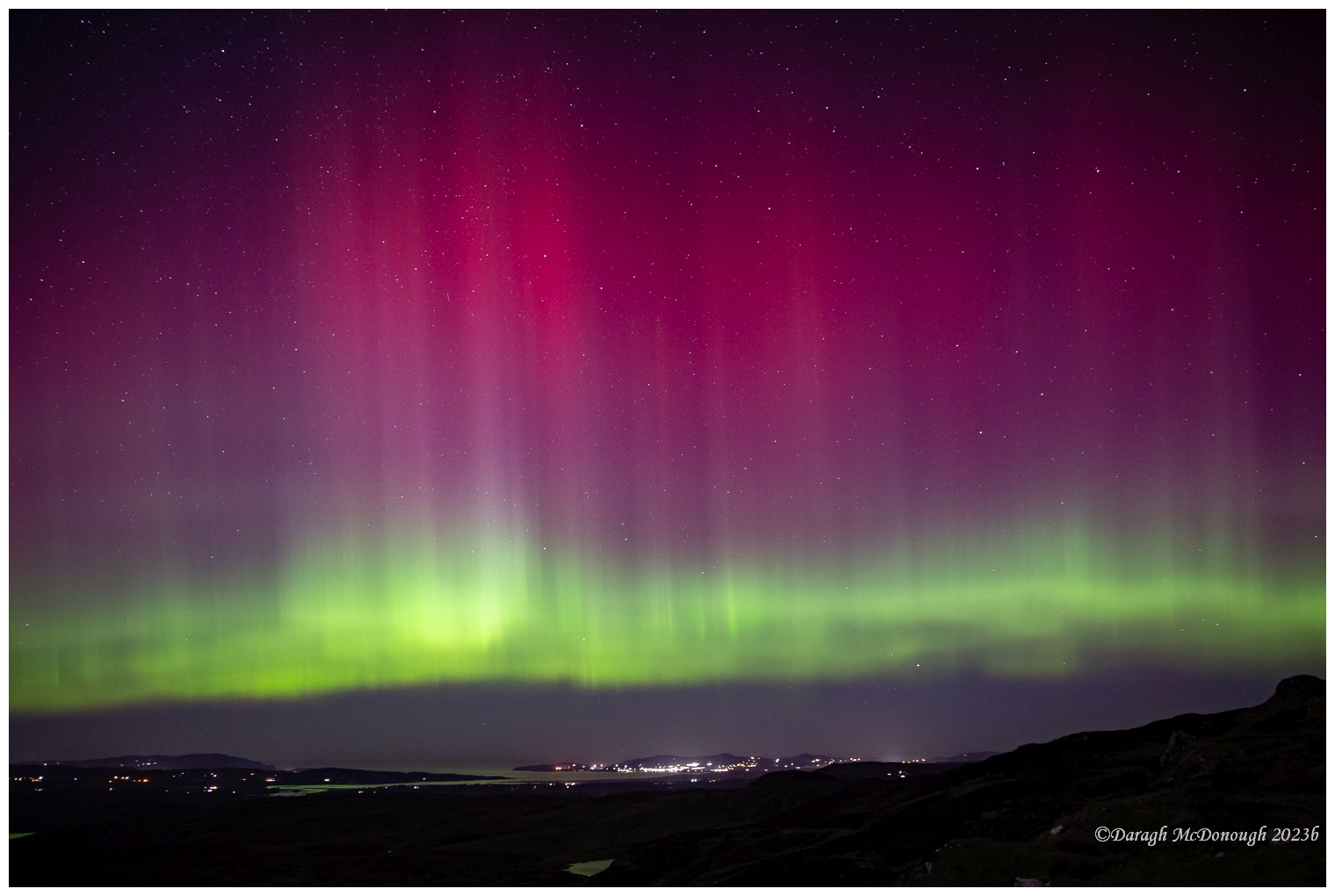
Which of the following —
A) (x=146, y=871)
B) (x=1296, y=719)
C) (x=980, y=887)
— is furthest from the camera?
(x=146, y=871)

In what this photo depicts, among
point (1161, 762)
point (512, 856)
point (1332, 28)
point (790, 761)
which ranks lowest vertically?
point (790, 761)

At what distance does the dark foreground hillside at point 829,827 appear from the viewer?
67.1 feet

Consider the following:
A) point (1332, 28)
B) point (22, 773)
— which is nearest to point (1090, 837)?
point (1332, 28)

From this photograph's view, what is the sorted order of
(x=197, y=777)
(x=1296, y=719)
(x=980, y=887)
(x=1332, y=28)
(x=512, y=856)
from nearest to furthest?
(x=1332, y=28), (x=980, y=887), (x=1296, y=719), (x=512, y=856), (x=197, y=777)

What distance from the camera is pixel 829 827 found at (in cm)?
3622

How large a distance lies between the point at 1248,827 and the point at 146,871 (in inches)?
1540

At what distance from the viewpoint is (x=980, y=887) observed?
18.9 metres

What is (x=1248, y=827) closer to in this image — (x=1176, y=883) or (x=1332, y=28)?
(x=1176, y=883)

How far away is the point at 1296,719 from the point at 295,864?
123ft

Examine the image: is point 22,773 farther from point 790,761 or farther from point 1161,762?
point 1161,762

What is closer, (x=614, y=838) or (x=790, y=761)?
(x=614, y=838)

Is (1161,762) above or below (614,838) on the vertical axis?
above

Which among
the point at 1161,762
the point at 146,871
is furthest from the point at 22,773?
the point at 1161,762

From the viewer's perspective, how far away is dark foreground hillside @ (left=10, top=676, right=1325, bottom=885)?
20.4m
